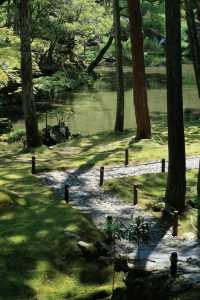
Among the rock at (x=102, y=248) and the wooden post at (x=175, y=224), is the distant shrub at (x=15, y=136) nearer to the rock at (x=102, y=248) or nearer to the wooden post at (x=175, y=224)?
the wooden post at (x=175, y=224)

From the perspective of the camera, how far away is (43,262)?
12430 mm

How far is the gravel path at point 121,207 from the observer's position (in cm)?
1295

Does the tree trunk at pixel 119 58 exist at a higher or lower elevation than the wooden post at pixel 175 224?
higher

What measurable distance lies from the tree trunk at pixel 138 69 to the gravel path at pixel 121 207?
14.4ft

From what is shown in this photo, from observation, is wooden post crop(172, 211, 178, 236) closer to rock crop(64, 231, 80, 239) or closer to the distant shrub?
rock crop(64, 231, 80, 239)

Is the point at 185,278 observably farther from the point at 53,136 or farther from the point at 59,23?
the point at 59,23

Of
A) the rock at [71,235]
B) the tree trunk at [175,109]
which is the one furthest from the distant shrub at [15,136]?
the rock at [71,235]

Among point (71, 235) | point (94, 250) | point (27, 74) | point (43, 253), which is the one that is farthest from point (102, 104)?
point (43, 253)

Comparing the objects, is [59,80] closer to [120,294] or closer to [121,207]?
[121,207]

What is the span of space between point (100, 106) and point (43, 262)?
37022mm

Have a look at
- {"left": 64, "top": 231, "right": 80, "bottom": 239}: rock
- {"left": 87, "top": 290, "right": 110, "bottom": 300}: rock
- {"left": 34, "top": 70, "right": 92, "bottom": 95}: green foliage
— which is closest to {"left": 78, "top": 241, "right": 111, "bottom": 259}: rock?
{"left": 64, "top": 231, "right": 80, "bottom": 239}: rock

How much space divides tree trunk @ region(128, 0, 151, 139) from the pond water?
10653mm

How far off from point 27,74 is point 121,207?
1067 centimetres

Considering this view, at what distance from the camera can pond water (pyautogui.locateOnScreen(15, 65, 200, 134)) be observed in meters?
40.3
